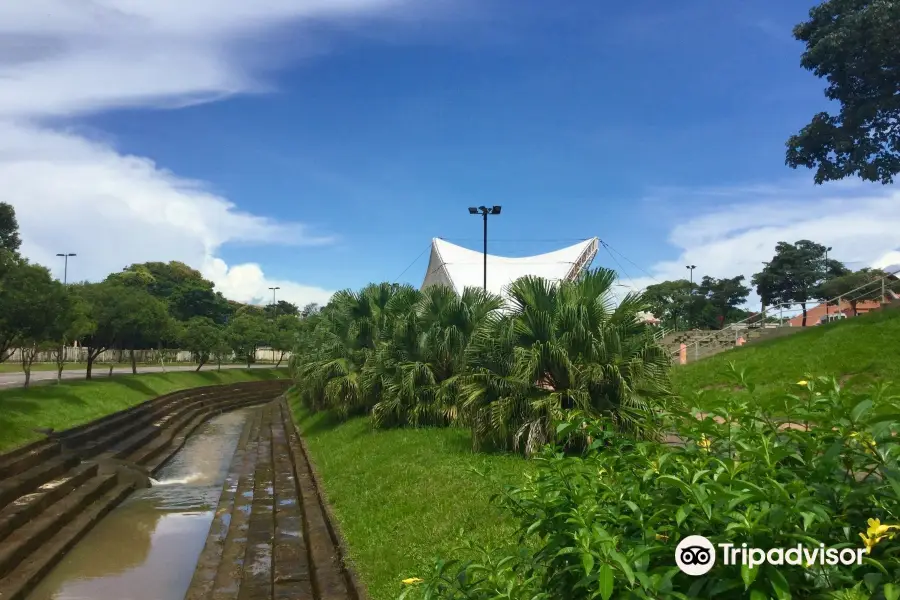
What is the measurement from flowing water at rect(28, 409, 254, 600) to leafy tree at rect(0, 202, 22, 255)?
40087 millimetres

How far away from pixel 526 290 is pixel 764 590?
28.1 feet

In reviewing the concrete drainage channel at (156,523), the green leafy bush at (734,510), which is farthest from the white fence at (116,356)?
the green leafy bush at (734,510)

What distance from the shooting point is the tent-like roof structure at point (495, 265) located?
48.2 meters

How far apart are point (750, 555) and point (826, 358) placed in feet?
44.2

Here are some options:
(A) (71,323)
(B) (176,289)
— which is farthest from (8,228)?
(A) (71,323)

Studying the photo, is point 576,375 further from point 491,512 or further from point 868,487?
point 868,487

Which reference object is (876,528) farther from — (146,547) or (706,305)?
(706,305)

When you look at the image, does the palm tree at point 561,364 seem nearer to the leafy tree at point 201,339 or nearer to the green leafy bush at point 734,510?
the green leafy bush at point 734,510

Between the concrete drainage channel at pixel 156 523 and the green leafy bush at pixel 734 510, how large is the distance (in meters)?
4.64

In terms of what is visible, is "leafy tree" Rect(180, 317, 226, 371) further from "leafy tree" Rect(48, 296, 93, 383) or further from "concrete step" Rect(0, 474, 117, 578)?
"concrete step" Rect(0, 474, 117, 578)

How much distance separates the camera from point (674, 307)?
53.3 meters

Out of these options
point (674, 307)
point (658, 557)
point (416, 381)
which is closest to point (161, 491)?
point (416, 381)

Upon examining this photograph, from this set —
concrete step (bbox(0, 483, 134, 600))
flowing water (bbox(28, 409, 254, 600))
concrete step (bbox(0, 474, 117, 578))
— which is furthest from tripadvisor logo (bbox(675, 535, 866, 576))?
concrete step (bbox(0, 474, 117, 578))

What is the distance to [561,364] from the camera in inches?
372
